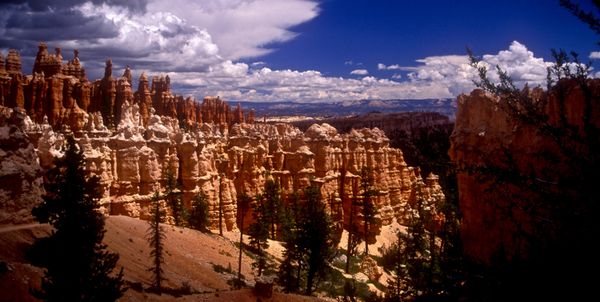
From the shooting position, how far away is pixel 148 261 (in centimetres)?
2959

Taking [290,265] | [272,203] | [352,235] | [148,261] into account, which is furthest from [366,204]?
[148,261]

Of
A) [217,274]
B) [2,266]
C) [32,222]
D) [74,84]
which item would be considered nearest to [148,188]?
[217,274]

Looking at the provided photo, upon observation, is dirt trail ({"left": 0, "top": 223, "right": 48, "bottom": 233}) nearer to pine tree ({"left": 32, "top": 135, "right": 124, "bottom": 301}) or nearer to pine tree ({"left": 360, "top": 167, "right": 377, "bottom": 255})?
pine tree ({"left": 32, "top": 135, "right": 124, "bottom": 301})

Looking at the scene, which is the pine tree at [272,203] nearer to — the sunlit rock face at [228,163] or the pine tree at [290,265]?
the pine tree at [290,265]

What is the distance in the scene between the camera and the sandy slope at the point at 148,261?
17953mm

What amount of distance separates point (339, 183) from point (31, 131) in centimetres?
3378

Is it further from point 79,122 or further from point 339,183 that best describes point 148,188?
point 339,183

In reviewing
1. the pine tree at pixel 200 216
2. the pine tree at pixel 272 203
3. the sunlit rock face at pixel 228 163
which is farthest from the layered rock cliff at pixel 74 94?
the pine tree at pixel 272 203

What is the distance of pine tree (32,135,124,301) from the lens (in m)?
15.2

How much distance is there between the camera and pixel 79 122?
179 ft

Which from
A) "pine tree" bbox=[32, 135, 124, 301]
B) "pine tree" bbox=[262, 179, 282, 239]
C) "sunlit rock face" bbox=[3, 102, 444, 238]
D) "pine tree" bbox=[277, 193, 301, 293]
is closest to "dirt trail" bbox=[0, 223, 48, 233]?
"pine tree" bbox=[32, 135, 124, 301]

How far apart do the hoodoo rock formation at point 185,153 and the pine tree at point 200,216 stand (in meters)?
2.48

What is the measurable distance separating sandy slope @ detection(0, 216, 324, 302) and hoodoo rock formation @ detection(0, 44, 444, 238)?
3955mm

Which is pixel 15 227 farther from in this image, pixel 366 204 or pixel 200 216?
pixel 366 204
